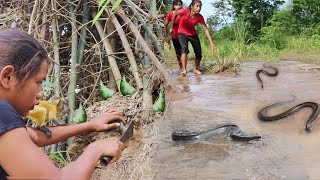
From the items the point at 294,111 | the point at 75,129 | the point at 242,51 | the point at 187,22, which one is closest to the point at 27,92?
the point at 75,129

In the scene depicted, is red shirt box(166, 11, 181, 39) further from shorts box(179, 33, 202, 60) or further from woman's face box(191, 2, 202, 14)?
woman's face box(191, 2, 202, 14)

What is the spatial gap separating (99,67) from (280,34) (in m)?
16.8

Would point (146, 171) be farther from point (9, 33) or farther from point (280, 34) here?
point (280, 34)

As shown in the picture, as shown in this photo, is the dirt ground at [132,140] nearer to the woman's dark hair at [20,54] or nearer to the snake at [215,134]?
the snake at [215,134]

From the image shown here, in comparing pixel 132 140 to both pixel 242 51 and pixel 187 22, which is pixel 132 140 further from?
pixel 242 51

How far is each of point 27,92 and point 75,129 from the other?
30.8 inches

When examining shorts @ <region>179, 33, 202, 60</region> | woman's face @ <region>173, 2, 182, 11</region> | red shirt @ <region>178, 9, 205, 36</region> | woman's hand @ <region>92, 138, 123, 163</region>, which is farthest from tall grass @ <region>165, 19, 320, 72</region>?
woman's hand @ <region>92, 138, 123, 163</region>

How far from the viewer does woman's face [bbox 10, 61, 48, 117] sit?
1.64 m

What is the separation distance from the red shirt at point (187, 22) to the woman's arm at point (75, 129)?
16.4 ft

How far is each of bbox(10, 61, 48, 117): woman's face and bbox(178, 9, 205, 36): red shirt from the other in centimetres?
590

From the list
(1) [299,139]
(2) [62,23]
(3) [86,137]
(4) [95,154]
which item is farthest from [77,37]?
(4) [95,154]

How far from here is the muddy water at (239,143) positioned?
8.19 feet

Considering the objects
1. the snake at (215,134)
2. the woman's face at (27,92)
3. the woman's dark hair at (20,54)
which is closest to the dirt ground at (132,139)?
the snake at (215,134)

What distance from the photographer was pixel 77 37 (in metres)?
3.62
